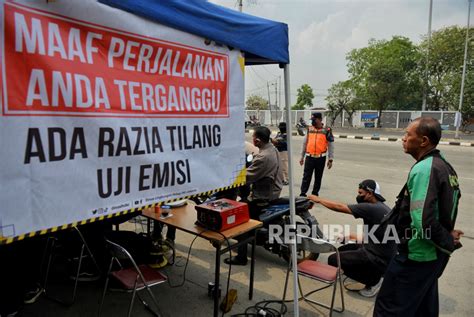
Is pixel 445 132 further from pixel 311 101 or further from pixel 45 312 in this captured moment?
pixel 311 101

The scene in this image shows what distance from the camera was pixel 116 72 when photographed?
184 centimetres

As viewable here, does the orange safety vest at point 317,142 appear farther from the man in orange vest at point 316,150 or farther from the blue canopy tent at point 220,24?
the blue canopy tent at point 220,24

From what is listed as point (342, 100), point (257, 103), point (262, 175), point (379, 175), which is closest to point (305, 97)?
point (257, 103)

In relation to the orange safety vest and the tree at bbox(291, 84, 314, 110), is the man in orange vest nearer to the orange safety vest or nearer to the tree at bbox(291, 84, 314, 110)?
the orange safety vest

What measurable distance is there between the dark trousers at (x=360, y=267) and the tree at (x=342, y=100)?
110ft

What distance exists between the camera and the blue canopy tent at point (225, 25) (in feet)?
6.36

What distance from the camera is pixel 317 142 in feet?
21.5

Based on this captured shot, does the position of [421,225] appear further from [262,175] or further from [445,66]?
[445,66]

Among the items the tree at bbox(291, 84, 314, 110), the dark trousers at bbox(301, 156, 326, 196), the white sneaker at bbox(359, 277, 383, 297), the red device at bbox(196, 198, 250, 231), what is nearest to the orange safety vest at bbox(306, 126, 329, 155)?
the dark trousers at bbox(301, 156, 326, 196)

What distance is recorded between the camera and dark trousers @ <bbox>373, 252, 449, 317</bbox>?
228cm

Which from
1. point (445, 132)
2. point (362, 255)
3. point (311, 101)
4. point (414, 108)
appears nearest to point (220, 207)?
point (362, 255)

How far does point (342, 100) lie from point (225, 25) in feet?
124

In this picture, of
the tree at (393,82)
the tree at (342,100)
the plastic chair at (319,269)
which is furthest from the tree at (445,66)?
the plastic chair at (319,269)

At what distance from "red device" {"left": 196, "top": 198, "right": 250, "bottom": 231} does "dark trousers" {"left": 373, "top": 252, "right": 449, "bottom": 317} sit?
49.3 inches
